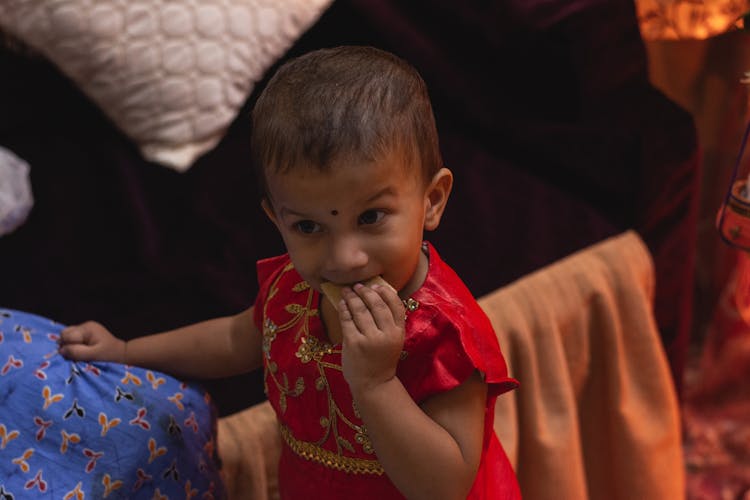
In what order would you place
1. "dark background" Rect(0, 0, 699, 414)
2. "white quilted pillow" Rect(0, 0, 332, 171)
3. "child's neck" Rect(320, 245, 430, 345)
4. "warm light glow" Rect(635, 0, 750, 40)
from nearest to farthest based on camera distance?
"child's neck" Rect(320, 245, 430, 345), "dark background" Rect(0, 0, 699, 414), "white quilted pillow" Rect(0, 0, 332, 171), "warm light glow" Rect(635, 0, 750, 40)

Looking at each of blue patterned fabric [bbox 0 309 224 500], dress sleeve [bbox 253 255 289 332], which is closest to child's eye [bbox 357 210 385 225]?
dress sleeve [bbox 253 255 289 332]

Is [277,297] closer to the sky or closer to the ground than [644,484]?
closer to the sky

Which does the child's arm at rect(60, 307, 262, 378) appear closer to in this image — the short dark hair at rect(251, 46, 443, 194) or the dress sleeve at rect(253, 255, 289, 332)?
the dress sleeve at rect(253, 255, 289, 332)

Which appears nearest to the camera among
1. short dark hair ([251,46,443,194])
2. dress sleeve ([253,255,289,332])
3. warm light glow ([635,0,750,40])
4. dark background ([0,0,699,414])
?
short dark hair ([251,46,443,194])

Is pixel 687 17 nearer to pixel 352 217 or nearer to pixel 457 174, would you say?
pixel 457 174

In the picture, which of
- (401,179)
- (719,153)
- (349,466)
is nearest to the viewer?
(401,179)

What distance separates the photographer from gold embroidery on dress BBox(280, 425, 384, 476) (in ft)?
2.60

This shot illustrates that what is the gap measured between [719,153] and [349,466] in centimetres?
139

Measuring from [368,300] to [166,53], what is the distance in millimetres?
943

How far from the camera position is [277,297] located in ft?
2.78

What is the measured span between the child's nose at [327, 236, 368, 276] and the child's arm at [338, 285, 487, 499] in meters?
0.02

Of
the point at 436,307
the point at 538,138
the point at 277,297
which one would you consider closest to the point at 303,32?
the point at 538,138

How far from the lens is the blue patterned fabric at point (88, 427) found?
823 mm

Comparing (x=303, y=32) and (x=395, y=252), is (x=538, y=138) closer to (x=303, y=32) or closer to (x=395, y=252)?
(x=303, y=32)
